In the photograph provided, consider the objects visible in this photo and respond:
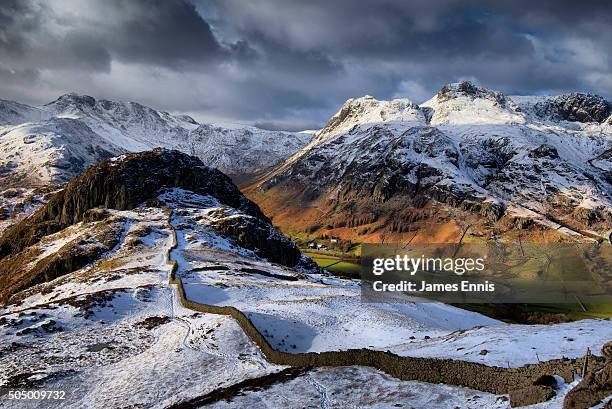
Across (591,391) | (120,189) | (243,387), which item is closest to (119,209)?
(120,189)

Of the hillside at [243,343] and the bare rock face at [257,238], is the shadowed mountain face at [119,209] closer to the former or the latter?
the bare rock face at [257,238]

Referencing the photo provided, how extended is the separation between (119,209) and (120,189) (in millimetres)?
8314

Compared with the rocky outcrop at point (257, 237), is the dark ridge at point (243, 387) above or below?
below

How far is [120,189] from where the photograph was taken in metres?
156

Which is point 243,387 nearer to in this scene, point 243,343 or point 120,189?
point 243,343

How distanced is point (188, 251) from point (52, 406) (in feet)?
242

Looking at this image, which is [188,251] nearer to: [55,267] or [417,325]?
[55,267]

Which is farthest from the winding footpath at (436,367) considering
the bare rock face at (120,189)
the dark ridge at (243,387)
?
the bare rock face at (120,189)

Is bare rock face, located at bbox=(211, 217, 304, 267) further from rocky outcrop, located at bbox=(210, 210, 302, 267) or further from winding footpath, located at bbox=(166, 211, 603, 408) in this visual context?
winding footpath, located at bbox=(166, 211, 603, 408)

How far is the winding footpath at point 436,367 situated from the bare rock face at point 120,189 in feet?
399

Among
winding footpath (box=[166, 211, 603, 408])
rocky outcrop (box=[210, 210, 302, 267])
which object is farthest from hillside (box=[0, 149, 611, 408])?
rocky outcrop (box=[210, 210, 302, 267])

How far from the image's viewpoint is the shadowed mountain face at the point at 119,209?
356 feet

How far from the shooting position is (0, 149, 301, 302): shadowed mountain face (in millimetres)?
108494

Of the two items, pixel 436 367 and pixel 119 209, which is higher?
pixel 119 209
